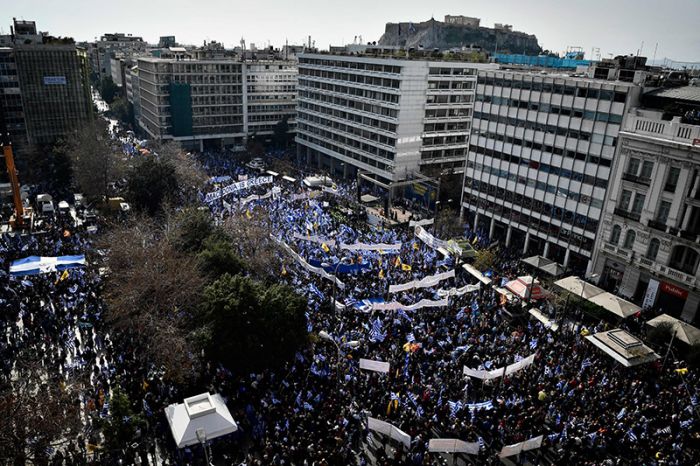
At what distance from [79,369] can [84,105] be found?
59.6 m

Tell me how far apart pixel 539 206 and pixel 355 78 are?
114 ft

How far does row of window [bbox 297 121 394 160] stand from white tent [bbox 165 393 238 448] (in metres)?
48.8

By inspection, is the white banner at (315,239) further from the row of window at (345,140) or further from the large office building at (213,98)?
the large office building at (213,98)

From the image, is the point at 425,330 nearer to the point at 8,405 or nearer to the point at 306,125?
the point at 8,405

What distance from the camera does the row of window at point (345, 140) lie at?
68.1 m

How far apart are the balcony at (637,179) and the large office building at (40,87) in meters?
70.4

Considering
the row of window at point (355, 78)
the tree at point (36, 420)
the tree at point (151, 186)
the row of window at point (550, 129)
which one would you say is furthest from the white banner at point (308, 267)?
the row of window at point (355, 78)

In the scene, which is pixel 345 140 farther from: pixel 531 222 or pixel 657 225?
pixel 657 225

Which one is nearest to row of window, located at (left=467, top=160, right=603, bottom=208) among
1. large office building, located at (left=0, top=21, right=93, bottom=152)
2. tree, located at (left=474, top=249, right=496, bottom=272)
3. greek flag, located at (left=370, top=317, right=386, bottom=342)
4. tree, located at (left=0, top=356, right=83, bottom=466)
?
tree, located at (left=474, top=249, right=496, bottom=272)

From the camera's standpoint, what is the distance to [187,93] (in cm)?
8719

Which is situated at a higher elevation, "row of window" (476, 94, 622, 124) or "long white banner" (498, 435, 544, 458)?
"row of window" (476, 94, 622, 124)

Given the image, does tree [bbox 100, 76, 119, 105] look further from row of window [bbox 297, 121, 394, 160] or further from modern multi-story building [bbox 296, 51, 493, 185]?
modern multi-story building [bbox 296, 51, 493, 185]

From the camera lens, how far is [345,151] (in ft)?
251

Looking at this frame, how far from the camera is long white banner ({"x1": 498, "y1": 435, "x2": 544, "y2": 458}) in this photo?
2228 centimetres
